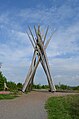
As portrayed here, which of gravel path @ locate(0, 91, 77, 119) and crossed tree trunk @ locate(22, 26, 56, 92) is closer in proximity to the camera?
gravel path @ locate(0, 91, 77, 119)

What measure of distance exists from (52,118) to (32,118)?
67cm

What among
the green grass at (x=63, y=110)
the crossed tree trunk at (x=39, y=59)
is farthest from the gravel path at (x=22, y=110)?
the crossed tree trunk at (x=39, y=59)

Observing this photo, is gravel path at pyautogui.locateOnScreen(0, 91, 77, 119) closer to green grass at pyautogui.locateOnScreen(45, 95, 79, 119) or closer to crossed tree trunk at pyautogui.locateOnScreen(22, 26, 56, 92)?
green grass at pyautogui.locateOnScreen(45, 95, 79, 119)

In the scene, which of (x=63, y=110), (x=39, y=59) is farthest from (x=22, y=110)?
(x=39, y=59)

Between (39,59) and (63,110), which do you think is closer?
Result: (63,110)

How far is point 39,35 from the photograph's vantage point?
27656 mm

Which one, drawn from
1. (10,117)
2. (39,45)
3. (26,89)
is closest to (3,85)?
(26,89)

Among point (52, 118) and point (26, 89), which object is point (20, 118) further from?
point (26, 89)

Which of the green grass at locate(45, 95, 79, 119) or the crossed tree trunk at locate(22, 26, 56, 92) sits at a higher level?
the crossed tree trunk at locate(22, 26, 56, 92)

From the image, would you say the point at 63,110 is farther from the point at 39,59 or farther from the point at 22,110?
the point at 39,59

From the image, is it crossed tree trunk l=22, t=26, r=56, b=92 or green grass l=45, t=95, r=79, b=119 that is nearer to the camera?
green grass l=45, t=95, r=79, b=119

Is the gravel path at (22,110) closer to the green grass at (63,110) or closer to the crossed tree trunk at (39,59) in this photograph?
the green grass at (63,110)

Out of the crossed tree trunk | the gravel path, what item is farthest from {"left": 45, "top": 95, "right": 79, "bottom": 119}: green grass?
the crossed tree trunk

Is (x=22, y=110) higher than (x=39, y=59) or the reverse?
the reverse
